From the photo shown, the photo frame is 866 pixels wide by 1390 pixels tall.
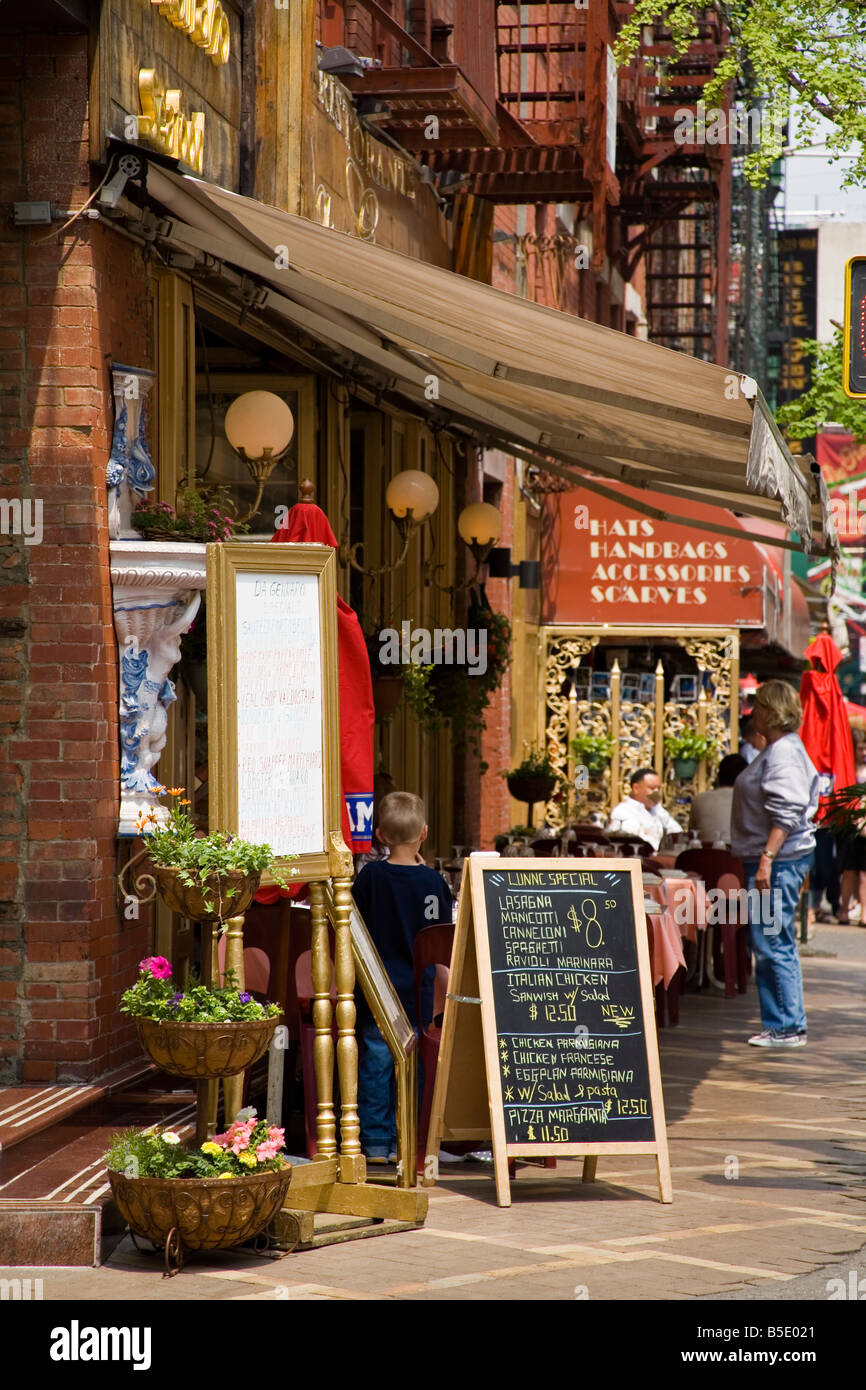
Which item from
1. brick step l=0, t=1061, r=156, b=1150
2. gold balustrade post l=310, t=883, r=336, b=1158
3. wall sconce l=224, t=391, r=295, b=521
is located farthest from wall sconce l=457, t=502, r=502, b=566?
gold balustrade post l=310, t=883, r=336, b=1158

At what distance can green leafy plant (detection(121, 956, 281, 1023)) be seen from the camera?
562 cm

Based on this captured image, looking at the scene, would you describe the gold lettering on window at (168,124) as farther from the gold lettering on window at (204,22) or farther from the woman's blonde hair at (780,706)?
the woman's blonde hair at (780,706)

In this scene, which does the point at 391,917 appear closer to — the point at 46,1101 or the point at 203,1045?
the point at 46,1101

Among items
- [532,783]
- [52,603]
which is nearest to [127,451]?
[52,603]

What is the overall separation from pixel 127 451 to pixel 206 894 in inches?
84.8

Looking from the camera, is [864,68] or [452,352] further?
[864,68]

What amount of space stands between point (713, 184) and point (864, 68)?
31.0ft

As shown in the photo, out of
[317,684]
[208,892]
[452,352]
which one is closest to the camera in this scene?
[208,892]

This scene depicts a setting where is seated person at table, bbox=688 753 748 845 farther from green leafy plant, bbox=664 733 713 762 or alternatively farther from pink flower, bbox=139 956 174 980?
pink flower, bbox=139 956 174 980

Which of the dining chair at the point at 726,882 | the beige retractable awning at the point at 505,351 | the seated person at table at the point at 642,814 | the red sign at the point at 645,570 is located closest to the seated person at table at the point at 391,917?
the beige retractable awning at the point at 505,351

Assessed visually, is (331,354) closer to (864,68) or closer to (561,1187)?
(864,68)

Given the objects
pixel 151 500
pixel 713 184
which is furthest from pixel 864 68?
pixel 713 184

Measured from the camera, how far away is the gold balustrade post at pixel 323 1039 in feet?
20.4

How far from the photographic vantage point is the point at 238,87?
9039 millimetres
